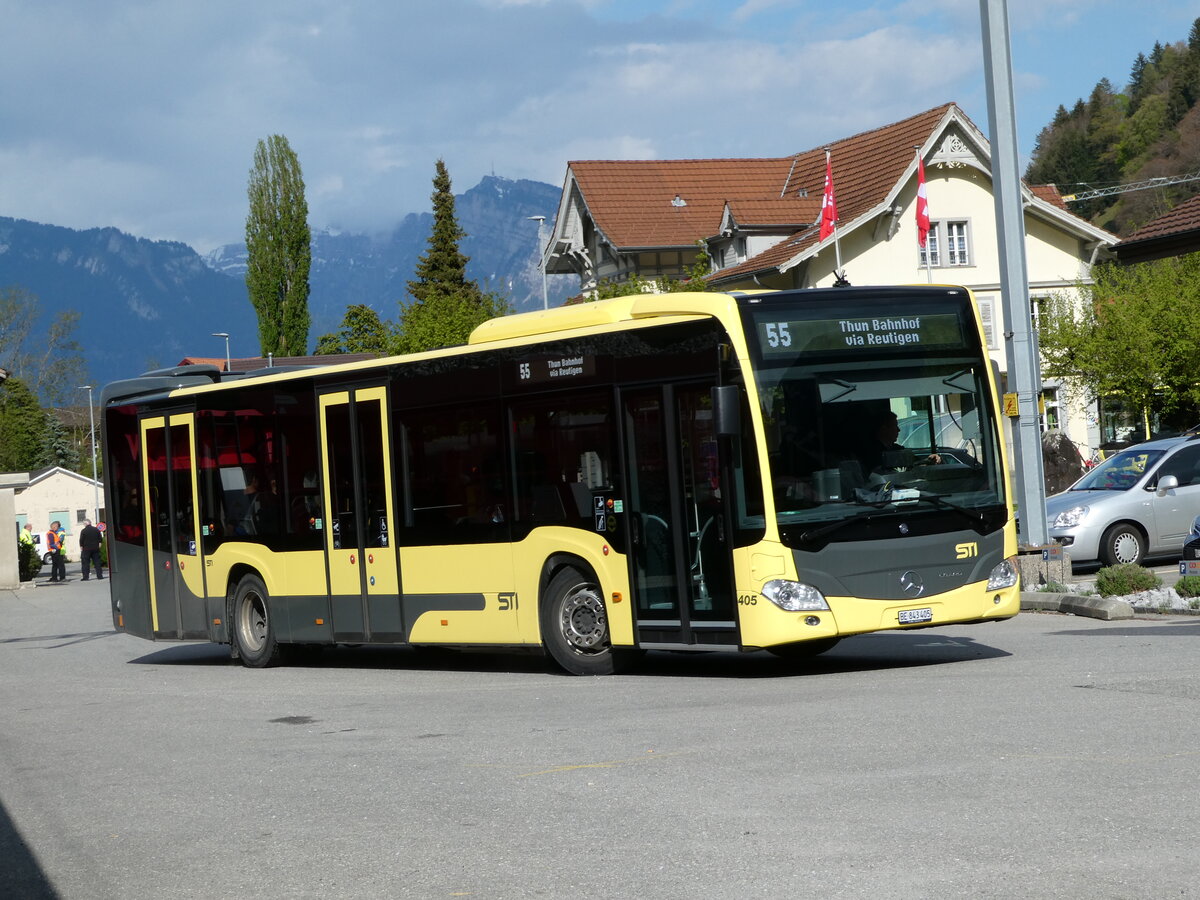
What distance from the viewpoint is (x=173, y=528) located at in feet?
62.0

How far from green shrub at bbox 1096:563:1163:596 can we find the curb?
11.1 inches

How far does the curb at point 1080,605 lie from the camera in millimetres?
16000

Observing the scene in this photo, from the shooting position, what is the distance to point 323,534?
1645 centimetres

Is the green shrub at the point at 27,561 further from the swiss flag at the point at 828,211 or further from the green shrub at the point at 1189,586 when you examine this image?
the green shrub at the point at 1189,586

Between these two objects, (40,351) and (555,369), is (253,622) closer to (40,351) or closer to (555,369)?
(555,369)

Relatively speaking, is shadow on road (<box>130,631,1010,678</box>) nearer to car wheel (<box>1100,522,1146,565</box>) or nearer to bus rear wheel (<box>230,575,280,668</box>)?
bus rear wheel (<box>230,575,280,668</box>)

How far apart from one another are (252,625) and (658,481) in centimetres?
665

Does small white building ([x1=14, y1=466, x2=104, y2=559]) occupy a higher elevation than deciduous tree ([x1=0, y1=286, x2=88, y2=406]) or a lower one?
lower

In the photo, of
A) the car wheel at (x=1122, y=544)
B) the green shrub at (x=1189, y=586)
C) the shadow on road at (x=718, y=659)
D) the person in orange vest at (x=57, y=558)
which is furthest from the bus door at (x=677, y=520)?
the person in orange vest at (x=57, y=558)

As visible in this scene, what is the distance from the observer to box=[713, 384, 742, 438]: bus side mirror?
1202 cm

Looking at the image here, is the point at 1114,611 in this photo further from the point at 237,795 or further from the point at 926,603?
the point at 237,795

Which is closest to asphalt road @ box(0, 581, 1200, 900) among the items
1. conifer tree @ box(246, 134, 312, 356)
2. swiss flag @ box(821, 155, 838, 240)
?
swiss flag @ box(821, 155, 838, 240)

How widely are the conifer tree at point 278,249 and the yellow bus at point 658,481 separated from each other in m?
77.0

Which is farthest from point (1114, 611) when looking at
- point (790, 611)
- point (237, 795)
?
point (237, 795)
